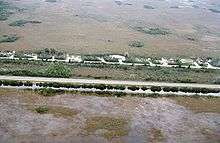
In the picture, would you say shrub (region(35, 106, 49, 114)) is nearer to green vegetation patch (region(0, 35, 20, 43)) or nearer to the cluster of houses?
the cluster of houses

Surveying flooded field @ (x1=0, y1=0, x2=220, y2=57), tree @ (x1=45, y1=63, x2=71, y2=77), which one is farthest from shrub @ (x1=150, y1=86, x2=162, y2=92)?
flooded field @ (x1=0, y1=0, x2=220, y2=57)

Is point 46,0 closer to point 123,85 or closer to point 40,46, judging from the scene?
point 40,46

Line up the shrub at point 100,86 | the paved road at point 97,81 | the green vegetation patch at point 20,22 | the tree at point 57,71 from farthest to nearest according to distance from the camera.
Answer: the green vegetation patch at point 20,22
the tree at point 57,71
the paved road at point 97,81
the shrub at point 100,86

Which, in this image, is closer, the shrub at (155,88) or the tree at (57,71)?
the shrub at (155,88)

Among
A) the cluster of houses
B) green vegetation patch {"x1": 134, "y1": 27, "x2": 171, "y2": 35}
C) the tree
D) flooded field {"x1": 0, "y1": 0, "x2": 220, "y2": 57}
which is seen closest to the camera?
the tree

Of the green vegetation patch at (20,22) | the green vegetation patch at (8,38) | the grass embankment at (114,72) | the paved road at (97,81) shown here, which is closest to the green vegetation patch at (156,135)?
the paved road at (97,81)

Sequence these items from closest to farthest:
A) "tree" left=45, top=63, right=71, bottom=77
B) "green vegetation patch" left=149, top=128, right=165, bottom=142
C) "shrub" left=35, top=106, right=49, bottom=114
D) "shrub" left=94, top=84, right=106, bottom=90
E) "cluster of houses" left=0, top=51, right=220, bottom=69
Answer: "green vegetation patch" left=149, top=128, right=165, bottom=142 < "shrub" left=35, top=106, right=49, bottom=114 < "shrub" left=94, top=84, right=106, bottom=90 < "tree" left=45, top=63, right=71, bottom=77 < "cluster of houses" left=0, top=51, right=220, bottom=69

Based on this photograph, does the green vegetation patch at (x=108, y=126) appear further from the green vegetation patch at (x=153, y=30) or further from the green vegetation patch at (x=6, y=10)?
the green vegetation patch at (x=6, y=10)

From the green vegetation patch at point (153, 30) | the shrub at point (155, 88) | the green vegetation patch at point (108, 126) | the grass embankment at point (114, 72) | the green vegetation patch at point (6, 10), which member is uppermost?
the green vegetation patch at point (6, 10)
